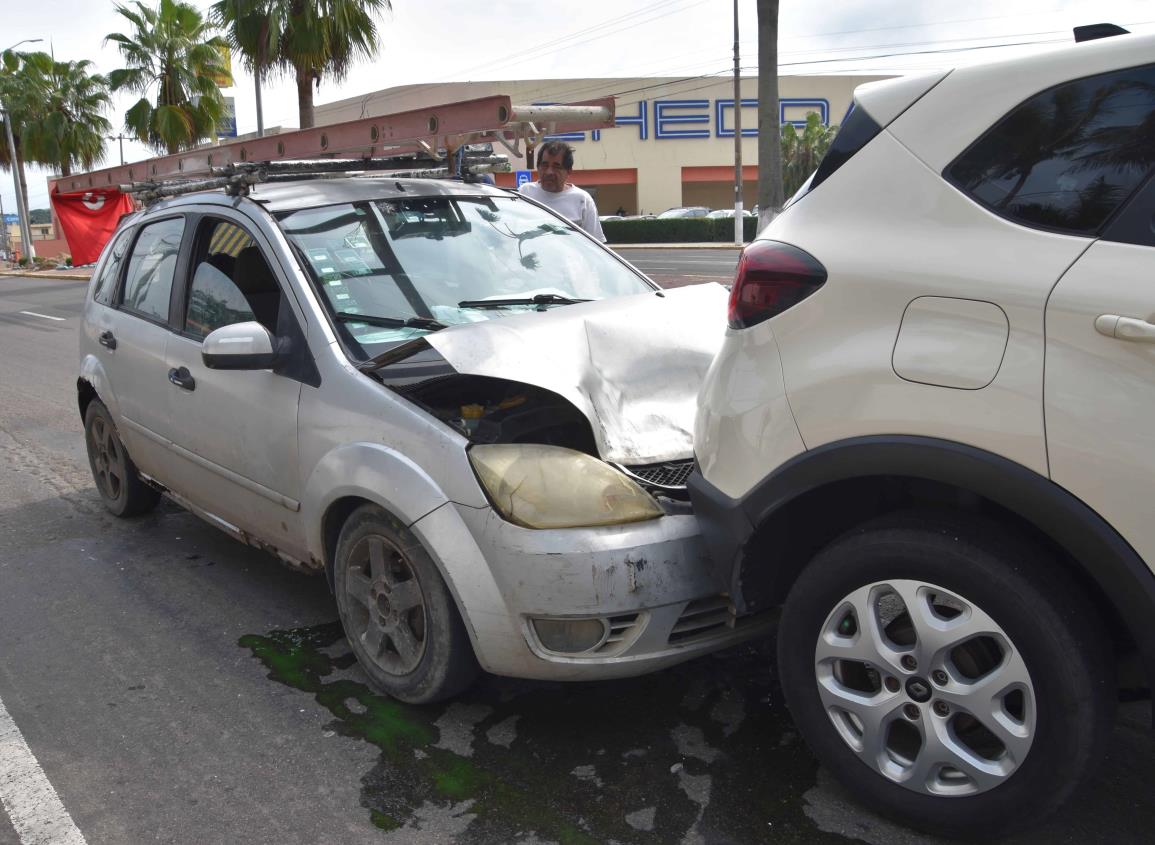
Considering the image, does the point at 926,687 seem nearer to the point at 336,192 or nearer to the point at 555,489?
the point at 555,489

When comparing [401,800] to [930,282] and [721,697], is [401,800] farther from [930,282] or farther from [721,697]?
[930,282]

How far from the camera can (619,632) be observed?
2.93 meters

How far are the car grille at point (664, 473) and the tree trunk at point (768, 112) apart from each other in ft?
31.2

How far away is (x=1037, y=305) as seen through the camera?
2.18 m

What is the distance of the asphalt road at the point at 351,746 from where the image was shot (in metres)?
2.73

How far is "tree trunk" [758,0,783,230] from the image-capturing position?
12.1 m

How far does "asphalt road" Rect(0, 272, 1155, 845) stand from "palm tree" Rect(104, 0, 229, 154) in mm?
31543

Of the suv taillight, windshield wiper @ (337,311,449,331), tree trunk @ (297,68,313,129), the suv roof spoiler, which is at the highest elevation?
tree trunk @ (297,68,313,129)

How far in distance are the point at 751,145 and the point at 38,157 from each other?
1507 inches

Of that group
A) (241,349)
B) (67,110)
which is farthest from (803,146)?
(241,349)

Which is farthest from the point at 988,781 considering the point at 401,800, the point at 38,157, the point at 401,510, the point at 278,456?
the point at 38,157

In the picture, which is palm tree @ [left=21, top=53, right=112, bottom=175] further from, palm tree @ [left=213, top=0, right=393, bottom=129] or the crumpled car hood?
the crumpled car hood

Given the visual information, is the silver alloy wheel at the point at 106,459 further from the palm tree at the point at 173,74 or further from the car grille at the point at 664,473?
the palm tree at the point at 173,74

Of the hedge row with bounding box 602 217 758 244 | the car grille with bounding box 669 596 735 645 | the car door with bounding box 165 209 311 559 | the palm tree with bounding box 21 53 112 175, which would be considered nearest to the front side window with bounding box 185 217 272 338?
the car door with bounding box 165 209 311 559
